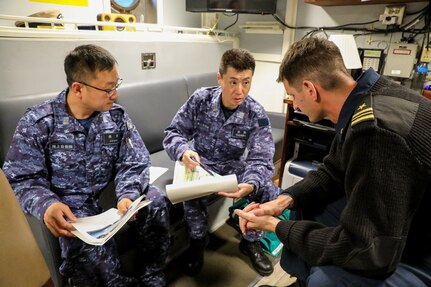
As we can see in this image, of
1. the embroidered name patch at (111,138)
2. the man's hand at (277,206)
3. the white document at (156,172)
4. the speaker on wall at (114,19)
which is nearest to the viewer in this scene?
the man's hand at (277,206)

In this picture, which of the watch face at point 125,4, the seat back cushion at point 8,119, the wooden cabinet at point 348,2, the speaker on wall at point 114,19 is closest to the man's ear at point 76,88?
the seat back cushion at point 8,119

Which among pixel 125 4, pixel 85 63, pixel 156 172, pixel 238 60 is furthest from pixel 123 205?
pixel 125 4

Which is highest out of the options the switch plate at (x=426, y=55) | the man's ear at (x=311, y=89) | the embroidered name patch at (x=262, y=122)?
the switch plate at (x=426, y=55)

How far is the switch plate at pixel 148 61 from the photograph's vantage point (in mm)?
2364

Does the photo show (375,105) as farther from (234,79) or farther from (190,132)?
(190,132)

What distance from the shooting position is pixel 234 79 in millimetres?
1626

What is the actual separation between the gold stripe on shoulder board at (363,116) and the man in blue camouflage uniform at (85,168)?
2.94 ft

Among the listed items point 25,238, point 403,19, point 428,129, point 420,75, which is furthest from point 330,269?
point 403,19

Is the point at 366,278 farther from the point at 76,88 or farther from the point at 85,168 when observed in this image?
the point at 76,88

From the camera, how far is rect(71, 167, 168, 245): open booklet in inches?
40.2

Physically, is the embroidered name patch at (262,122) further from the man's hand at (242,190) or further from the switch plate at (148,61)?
the switch plate at (148,61)

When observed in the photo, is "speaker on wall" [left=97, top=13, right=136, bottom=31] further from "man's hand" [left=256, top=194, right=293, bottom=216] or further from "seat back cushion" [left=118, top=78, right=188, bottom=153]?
"man's hand" [left=256, top=194, right=293, bottom=216]

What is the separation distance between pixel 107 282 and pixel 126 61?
1567 millimetres

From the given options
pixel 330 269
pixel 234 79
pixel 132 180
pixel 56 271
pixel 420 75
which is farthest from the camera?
pixel 420 75
